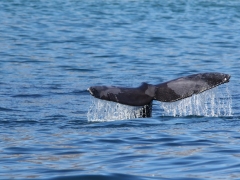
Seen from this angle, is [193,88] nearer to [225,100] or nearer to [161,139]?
[161,139]

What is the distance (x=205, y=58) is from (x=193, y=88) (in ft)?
44.3

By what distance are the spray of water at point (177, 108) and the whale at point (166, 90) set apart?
0.12 m

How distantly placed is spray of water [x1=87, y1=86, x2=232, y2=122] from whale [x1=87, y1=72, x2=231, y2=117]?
119 mm

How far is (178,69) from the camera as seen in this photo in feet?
69.8

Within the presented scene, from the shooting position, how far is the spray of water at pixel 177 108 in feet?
36.0

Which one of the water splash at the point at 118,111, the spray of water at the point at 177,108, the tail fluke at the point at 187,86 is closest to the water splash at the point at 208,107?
the spray of water at the point at 177,108

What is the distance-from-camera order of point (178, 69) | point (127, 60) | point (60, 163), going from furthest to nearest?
1. point (127, 60)
2. point (178, 69)
3. point (60, 163)

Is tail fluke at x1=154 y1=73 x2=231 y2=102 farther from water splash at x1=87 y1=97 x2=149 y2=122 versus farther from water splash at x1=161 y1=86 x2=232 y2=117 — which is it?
water splash at x1=87 y1=97 x2=149 y2=122

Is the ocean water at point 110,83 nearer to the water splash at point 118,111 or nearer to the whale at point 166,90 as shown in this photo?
the water splash at point 118,111

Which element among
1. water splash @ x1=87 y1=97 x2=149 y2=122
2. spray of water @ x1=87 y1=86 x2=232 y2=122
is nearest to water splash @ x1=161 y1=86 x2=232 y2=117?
spray of water @ x1=87 y1=86 x2=232 y2=122

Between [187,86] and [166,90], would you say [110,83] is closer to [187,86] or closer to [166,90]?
[166,90]

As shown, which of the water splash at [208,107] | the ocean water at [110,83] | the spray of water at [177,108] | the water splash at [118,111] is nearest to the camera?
the ocean water at [110,83]

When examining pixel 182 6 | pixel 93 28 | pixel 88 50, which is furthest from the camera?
pixel 182 6

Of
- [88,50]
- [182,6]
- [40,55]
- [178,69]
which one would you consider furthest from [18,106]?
[182,6]
